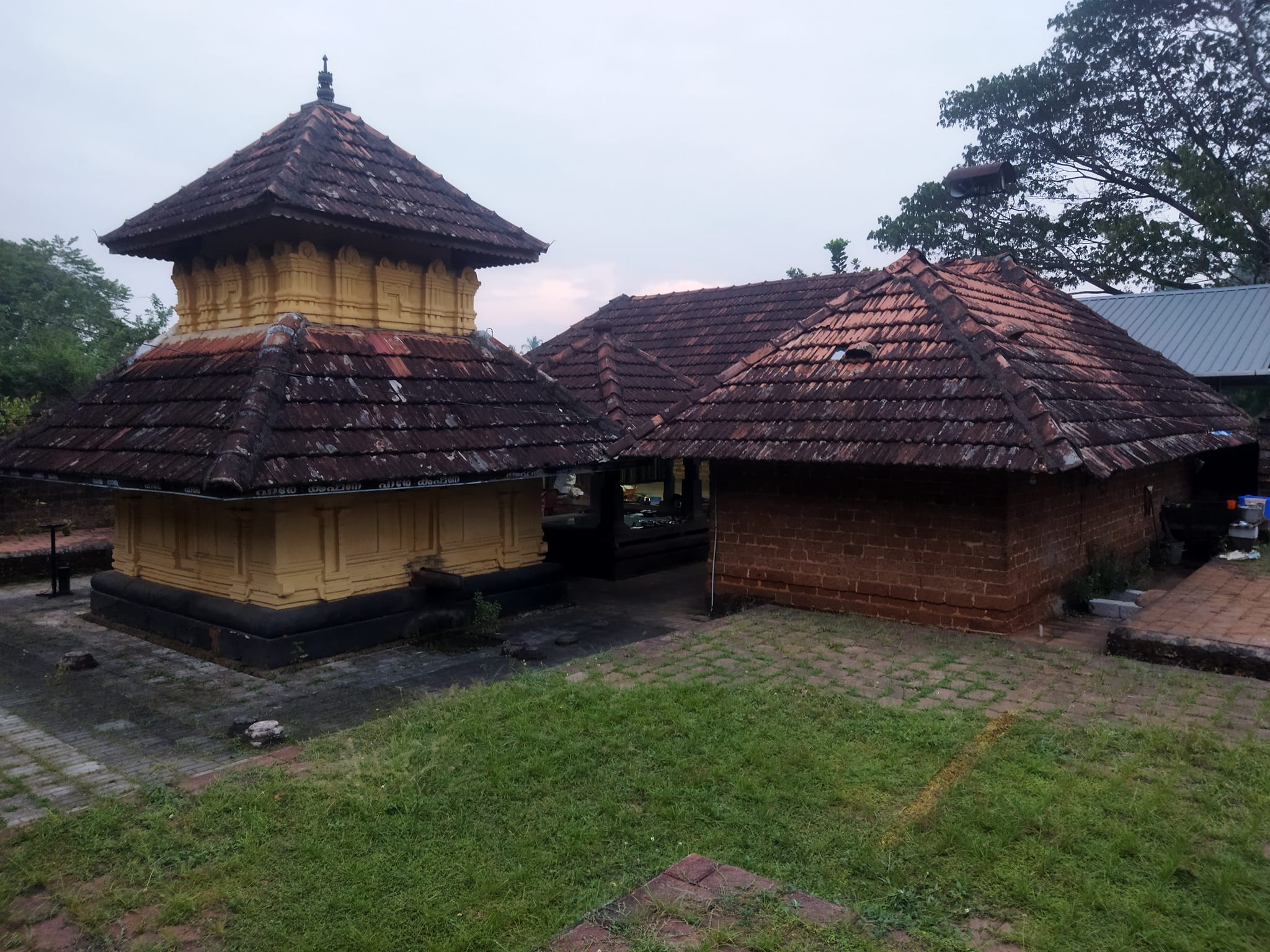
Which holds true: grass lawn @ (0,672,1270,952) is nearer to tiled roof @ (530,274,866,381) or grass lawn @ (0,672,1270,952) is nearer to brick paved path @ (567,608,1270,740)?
brick paved path @ (567,608,1270,740)

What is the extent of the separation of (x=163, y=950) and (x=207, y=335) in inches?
308

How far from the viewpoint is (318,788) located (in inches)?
186

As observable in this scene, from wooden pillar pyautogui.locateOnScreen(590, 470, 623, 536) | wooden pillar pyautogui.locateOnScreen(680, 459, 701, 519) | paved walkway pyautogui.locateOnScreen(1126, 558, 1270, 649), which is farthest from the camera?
wooden pillar pyautogui.locateOnScreen(680, 459, 701, 519)

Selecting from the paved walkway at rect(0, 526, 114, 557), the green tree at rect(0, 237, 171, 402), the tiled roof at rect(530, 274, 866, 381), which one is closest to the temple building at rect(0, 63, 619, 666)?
the paved walkway at rect(0, 526, 114, 557)

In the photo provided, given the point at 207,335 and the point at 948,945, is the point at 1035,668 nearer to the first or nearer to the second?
the point at 948,945

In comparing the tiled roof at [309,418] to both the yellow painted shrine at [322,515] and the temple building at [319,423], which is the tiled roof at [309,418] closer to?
the temple building at [319,423]

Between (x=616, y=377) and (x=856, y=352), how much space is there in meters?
4.12

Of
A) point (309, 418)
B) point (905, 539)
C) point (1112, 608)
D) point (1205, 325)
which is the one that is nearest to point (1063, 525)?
point (1112, 608)

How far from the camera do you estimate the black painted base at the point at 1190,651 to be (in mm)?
6340

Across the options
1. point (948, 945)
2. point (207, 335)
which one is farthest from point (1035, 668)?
point (207, 335)

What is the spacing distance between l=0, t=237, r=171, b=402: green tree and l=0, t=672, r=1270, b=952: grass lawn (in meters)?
18.2

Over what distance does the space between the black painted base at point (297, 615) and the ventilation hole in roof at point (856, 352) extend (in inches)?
166

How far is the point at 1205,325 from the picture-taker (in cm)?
1800

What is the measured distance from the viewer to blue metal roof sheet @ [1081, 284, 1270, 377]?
54.6 feet
